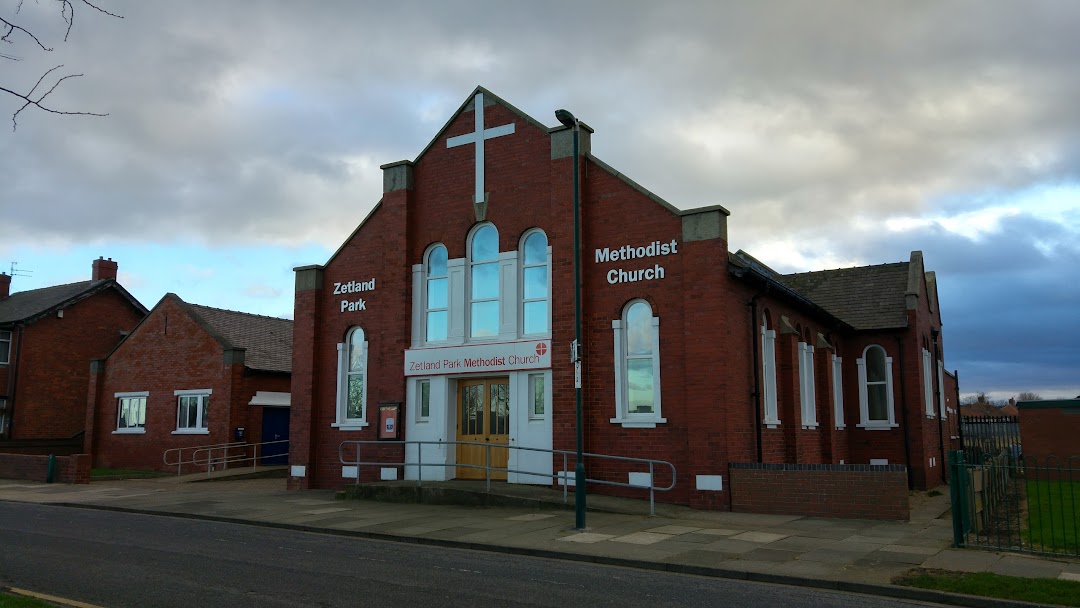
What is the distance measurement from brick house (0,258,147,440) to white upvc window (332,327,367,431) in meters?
21.5

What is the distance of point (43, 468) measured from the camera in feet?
87.4

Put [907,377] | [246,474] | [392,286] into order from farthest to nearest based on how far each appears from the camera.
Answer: [246,474] < [907,377] < [392,286]

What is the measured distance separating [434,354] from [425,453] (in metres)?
2.40

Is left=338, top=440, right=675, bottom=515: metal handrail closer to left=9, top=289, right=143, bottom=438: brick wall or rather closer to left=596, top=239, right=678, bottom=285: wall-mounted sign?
left=596, top=239, right=678, bottom=285: wall-mounted sign

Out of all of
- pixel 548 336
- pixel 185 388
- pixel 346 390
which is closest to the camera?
pixel 548 336

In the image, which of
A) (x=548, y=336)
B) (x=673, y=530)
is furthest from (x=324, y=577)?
(x=548, y=336)

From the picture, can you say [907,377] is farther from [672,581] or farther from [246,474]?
[246,474]

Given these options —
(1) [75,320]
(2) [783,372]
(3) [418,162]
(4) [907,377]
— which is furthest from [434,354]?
(1) [75,320]

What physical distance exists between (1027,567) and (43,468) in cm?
2727

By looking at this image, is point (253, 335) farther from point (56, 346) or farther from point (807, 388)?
point (807, 388)

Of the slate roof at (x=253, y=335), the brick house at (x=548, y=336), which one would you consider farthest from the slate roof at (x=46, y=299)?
the brick house at (x=548, y=336)

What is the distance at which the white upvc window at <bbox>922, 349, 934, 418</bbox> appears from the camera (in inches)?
1046

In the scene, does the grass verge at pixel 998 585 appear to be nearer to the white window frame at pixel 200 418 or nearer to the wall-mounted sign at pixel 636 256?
the wall-mounted sign at pixel 636 256

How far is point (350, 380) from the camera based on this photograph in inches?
875
